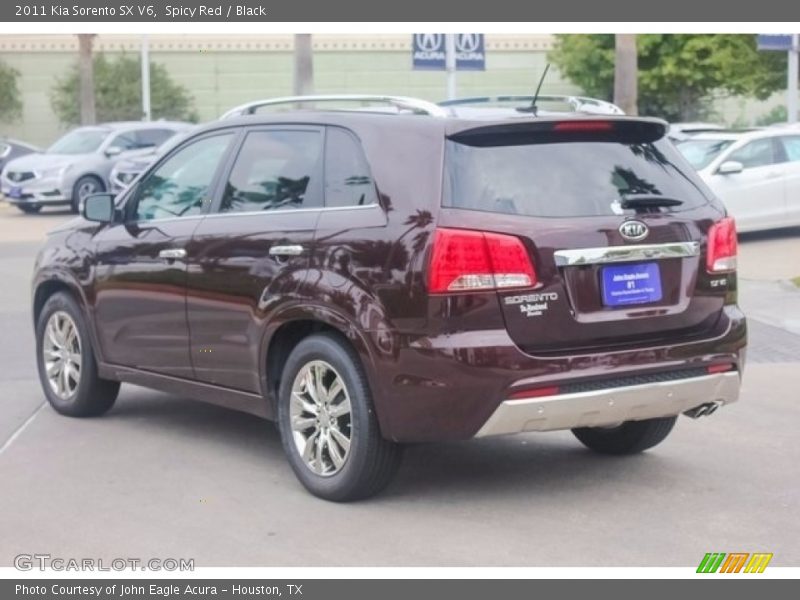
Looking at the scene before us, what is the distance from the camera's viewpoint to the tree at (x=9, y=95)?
5241 cm

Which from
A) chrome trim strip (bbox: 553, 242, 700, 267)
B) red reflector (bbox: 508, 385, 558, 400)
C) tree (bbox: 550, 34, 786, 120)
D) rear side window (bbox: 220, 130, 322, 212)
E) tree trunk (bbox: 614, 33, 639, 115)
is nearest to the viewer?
red reflector (bbox: 508, 385, 558, 400)

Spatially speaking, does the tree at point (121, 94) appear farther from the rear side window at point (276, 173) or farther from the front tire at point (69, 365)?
the rear side window at point (276, 173)

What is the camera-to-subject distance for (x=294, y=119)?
7156 millimetres

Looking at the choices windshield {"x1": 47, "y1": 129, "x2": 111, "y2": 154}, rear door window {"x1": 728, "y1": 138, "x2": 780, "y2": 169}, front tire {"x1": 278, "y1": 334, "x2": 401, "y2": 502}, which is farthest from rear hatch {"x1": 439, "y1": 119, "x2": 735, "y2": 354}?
windshield {"x1": 47, "y1": 129, "x2": 111, "y2": 154}

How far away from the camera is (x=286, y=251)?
678 cm

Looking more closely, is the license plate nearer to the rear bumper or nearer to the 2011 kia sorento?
the 2011 kia sorento

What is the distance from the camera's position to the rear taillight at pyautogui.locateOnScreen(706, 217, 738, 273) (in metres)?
6.69

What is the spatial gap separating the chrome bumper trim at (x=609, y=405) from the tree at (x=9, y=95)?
4911 cm

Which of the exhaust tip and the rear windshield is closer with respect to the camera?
the rear windshield

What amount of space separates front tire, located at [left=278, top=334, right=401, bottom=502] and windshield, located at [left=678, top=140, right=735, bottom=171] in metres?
13.8

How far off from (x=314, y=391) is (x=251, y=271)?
28.3 inches

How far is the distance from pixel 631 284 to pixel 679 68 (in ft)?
127

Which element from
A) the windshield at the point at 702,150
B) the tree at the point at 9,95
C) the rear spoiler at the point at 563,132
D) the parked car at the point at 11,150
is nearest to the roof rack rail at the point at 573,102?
the rear spoiler at the point at 563,132

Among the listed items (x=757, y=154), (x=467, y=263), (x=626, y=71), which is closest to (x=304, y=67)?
(x=626, y=71)
